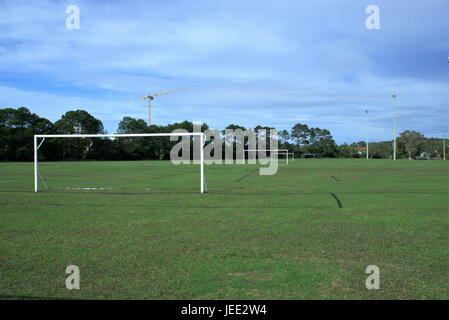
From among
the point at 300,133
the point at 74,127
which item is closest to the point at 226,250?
the point at 74,127

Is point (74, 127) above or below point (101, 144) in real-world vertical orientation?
above

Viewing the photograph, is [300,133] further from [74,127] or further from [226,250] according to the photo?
[226,250]

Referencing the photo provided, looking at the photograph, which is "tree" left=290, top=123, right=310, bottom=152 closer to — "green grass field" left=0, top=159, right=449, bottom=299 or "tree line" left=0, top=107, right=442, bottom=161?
"tree line" left=0, top=107, right=442, bottom=161

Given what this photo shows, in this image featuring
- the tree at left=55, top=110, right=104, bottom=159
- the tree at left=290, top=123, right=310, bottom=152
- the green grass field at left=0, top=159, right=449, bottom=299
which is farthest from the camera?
the tree at left=290, top=123, right=310, bottom=152

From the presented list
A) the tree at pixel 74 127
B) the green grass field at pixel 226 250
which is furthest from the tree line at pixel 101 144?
the green grass field at pixel 226 250

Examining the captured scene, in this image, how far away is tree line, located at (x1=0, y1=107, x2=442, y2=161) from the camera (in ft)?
170

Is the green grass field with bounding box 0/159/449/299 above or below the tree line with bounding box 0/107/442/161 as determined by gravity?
below

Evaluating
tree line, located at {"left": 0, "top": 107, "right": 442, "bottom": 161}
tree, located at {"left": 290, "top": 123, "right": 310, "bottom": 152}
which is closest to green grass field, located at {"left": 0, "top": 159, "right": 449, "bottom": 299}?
tree line, located at {"left": 0, "top": 107, "right": 442, "bottom": 161}

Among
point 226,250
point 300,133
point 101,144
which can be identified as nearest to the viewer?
point 226,250

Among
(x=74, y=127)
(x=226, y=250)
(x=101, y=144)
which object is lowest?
(x=226, y=250)

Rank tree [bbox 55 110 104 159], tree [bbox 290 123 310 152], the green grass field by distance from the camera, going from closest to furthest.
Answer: the green grass field → tree [bbox 55 110 104 159] → tree [bbox 290 123 310 152]

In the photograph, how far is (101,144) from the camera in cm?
5009
